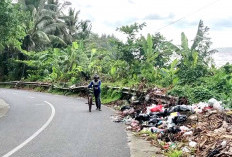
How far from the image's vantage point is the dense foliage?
15805 millimetres

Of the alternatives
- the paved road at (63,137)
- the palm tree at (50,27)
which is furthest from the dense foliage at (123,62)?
→ the paved road at (63,137)

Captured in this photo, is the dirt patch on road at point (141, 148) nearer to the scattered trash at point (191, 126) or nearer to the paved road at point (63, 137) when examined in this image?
the paved road at point (63, 137)

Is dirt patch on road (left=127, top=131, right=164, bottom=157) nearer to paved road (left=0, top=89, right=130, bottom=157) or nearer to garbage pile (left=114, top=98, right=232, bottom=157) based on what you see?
paved road (left=0, top=89, right=130, bottom=157)

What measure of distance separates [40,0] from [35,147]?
47.6 m

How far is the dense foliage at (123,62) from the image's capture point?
15.8 meters

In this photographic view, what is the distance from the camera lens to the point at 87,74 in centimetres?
3080

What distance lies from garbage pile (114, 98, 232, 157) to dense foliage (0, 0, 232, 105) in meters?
1.49

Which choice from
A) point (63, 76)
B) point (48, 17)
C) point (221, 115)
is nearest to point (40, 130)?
point (221, 115)

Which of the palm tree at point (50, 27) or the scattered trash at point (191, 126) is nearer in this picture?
the scattered trash at point (191, 126)

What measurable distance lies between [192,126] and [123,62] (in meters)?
15.9

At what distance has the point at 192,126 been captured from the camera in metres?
9.67

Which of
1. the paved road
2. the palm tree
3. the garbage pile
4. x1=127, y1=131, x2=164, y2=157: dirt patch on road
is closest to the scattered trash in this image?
the garbage pile

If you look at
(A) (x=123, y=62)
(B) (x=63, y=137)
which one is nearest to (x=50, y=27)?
(A) (x=123, y=62)

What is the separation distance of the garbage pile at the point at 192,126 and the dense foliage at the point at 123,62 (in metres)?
1.49
